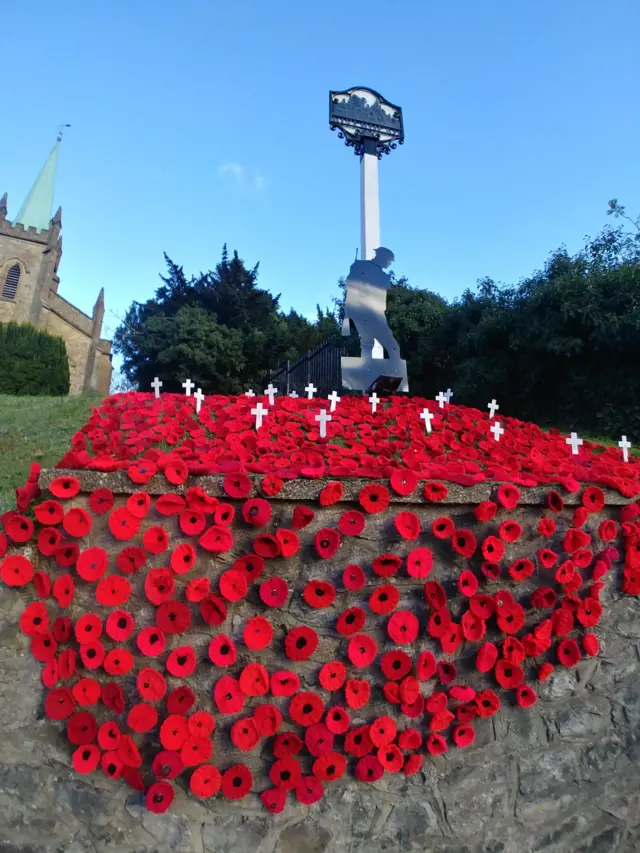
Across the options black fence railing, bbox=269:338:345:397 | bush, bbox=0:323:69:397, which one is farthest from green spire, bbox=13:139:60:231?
black fence railing, bbox=269:338:345:397

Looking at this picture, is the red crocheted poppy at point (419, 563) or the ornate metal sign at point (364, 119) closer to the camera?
the red crocheted poppy at point (419, 563)

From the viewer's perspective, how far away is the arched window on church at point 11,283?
3322 centimetres

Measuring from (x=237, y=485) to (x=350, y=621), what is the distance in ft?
2.54

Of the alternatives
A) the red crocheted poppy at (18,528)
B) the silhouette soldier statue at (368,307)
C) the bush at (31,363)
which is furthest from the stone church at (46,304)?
the red crocheted poppy at (18,528)

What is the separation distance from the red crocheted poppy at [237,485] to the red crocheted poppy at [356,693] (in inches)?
36.8

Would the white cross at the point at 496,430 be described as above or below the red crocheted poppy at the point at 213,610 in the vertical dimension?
above

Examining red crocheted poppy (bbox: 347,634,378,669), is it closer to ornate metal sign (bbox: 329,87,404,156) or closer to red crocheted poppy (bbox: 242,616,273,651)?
red crocheted poppy (bbox: 242,616,273,651)

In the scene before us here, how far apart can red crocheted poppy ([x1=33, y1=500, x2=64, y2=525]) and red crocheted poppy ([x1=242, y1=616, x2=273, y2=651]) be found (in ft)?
3.10

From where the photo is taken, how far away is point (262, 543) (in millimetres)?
2400

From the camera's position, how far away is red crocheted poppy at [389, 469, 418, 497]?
2553 mm

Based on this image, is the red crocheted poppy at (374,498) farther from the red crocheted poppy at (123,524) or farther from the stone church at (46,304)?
the stone church at (46,304)

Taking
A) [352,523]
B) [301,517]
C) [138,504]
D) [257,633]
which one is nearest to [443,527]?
[352,523]

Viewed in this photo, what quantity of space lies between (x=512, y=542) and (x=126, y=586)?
182 centimetres

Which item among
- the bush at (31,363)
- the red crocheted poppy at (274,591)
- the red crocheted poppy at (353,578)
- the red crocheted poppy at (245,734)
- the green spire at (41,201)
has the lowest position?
the red crocheted poppy at (245,734)
